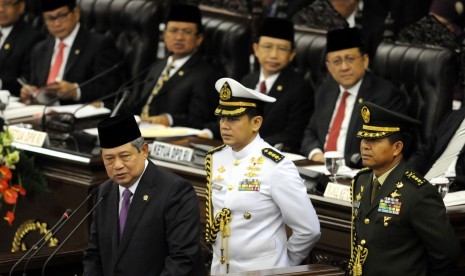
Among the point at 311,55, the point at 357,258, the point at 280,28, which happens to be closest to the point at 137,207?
the point at 357,258

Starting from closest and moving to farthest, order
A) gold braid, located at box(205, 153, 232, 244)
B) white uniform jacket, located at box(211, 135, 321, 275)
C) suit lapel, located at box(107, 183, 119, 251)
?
suit lapel, located at box(107, 183, 119, 251) < white uniform jacket, located at box(211, 135, 321, 275) < gold braid, located at box(205, 153, 232, 244)

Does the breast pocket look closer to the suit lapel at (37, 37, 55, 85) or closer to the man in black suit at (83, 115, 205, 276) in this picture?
the man in black suit at (83, 115, 205, 276)

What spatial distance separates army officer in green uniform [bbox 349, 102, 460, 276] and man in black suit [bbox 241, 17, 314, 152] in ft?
6.32

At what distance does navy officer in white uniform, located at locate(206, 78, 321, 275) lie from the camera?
4.61 m

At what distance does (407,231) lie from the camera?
14.9 ft

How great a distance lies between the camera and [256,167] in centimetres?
468

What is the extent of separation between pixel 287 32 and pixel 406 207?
2246 millimetres

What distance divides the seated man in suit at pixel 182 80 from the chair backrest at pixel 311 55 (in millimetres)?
529

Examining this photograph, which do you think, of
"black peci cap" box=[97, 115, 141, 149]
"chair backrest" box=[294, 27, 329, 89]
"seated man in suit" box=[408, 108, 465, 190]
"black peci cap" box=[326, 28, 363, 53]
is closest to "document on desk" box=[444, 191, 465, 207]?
"seated man in suit" box=[408, 108, 465, 190]

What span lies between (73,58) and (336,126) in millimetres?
2064

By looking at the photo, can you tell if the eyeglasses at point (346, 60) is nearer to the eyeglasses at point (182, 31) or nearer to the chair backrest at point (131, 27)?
the eyeglasses at point (182, 31)

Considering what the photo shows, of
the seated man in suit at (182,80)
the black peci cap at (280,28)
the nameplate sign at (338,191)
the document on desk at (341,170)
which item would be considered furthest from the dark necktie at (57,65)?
the nameplate sign at (338,191)

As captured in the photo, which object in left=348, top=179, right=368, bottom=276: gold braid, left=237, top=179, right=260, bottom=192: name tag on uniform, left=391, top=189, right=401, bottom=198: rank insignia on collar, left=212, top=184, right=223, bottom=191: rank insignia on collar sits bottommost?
left=348, top=179, right=368, bottom=276: gold braid

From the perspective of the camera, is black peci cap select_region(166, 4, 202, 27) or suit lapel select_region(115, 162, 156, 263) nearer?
suit lapel select_region(115, 162, 156, 263)
